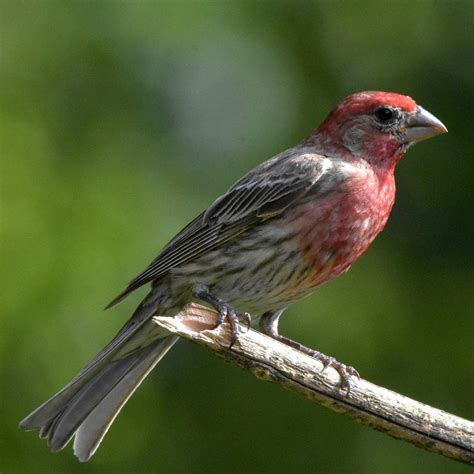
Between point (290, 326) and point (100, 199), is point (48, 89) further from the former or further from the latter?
point (290, 326)

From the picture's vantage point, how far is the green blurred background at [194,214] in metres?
6.39

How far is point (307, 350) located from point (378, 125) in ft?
4.15

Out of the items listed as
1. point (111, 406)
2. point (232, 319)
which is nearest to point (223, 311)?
point (232, 319)

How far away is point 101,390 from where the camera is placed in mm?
6500

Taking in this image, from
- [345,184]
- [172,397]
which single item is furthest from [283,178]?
[172,397]

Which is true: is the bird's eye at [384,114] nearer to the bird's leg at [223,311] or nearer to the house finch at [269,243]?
the house finch at [269,243]

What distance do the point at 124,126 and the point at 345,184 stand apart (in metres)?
1.30

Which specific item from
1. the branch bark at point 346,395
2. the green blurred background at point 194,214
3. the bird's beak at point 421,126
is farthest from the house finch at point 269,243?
the branch bark at point 346,395

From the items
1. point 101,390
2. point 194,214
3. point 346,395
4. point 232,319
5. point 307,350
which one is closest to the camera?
point 346,395

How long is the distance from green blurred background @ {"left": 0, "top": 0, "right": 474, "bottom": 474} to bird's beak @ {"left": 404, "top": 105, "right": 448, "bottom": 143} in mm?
442

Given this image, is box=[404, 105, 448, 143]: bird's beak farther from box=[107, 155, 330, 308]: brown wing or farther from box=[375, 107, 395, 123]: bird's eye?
box=[107, 155, 330, 308]: brown wing

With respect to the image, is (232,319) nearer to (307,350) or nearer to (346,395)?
(346,395)

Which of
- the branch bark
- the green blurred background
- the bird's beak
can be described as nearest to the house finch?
the bird's beak

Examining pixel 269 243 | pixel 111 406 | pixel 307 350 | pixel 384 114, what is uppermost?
pixel 384 114
